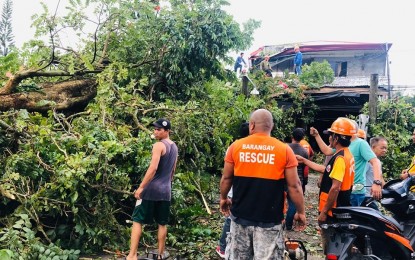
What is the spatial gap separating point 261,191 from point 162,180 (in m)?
1.69

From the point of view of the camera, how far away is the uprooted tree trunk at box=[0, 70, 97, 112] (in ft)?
20.3

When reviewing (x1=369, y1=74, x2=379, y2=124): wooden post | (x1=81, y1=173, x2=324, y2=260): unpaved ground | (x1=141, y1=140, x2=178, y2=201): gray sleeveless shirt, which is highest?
(x1=369, y1=74, x2=379, y2=124): wooden post

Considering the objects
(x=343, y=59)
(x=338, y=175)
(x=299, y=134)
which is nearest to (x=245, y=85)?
(x=299, y=134)

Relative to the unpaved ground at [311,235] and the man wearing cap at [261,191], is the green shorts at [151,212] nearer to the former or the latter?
the man wearing cap at [261,191]

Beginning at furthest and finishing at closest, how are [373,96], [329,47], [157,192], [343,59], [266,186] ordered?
[343,59] < [329,47] < [373,96] < [157,192] < [266,186]

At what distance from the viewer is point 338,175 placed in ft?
11.5

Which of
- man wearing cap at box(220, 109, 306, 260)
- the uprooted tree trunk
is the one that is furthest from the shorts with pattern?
the uprooted tree trunk

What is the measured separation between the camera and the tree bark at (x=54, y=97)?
6238 millimetres

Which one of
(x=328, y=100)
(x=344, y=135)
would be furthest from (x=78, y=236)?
(x=328, y=100)

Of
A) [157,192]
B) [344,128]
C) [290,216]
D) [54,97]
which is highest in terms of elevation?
[54,97]

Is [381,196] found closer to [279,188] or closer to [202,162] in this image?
[279,188]

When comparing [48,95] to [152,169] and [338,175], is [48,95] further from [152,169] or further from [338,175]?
[338,175]

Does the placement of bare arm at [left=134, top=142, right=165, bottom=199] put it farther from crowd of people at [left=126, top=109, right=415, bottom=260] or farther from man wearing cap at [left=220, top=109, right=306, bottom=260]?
man wearing cap at [left=220, top=109, right=306, bottom=260]

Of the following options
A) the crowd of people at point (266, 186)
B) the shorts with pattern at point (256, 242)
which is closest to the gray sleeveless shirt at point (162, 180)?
the crowd of people at point (266, 186)
